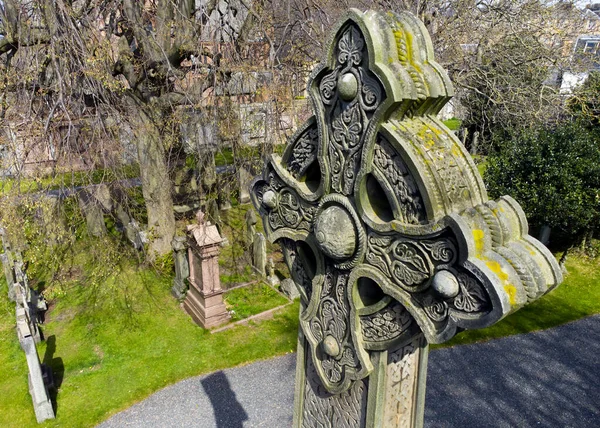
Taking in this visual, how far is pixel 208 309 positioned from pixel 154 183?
364 centimetres

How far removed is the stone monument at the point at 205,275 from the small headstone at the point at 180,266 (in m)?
0.47

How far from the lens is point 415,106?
2.08 m

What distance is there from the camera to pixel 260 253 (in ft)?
34.8

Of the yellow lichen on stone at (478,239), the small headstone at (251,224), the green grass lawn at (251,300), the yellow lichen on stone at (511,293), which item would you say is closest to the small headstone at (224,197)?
the small headstone at (251,224)

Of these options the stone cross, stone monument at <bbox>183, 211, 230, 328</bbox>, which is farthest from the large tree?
the stone cross

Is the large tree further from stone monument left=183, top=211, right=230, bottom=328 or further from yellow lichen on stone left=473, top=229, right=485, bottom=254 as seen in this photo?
yellow lichen on stone left=473, top=229, right=485, bottom=254

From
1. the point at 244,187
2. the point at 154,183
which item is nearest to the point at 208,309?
the point at 154,183

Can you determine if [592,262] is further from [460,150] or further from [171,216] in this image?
[460,150]

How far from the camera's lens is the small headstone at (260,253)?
34.6 ft

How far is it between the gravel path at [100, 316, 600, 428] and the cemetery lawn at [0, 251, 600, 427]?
0.32 metres

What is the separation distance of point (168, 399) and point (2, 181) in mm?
4507

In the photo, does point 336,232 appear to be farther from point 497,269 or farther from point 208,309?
point 208,309

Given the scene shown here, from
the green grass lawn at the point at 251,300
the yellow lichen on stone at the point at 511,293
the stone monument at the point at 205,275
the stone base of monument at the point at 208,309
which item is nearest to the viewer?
the yellow lichen on stone at the point at 511,293

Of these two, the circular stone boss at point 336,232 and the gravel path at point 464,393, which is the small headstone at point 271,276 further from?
the circular stone boss at point 336,232
